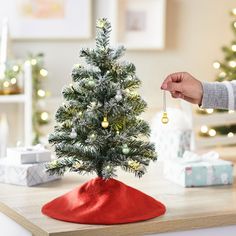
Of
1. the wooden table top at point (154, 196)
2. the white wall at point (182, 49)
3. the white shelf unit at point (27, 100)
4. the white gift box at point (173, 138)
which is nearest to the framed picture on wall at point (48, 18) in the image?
the white wall at point (182, 49)

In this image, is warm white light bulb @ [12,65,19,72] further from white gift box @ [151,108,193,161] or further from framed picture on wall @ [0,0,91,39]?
white gift box @ [151,108,193,161]

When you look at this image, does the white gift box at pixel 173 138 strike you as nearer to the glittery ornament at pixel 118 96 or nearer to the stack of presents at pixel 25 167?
the stack of presents at pixel 25 167

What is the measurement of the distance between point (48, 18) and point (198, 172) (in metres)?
2.62

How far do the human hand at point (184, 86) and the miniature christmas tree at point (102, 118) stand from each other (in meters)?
0.19

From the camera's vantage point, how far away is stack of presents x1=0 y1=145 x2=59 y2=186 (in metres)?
2.77

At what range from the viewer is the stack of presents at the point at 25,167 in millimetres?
2773

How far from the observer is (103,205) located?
7.64 ft

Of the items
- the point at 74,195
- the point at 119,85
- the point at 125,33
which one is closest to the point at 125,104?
the point at 119,85

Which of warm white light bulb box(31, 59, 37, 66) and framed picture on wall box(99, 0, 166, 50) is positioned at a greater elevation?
framed picture on wall box(99, 0, 166, 50)

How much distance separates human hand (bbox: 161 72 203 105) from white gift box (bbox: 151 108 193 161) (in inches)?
31.3

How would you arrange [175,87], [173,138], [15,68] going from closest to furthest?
[175,87], [173,138], [15,68]

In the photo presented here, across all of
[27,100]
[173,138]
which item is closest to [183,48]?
[27,100]

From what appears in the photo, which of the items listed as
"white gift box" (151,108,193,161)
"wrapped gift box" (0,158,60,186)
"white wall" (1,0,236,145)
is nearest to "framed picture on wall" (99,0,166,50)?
"white wall" (1,0,236,145)

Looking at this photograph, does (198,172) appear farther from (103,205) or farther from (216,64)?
(216,64)
